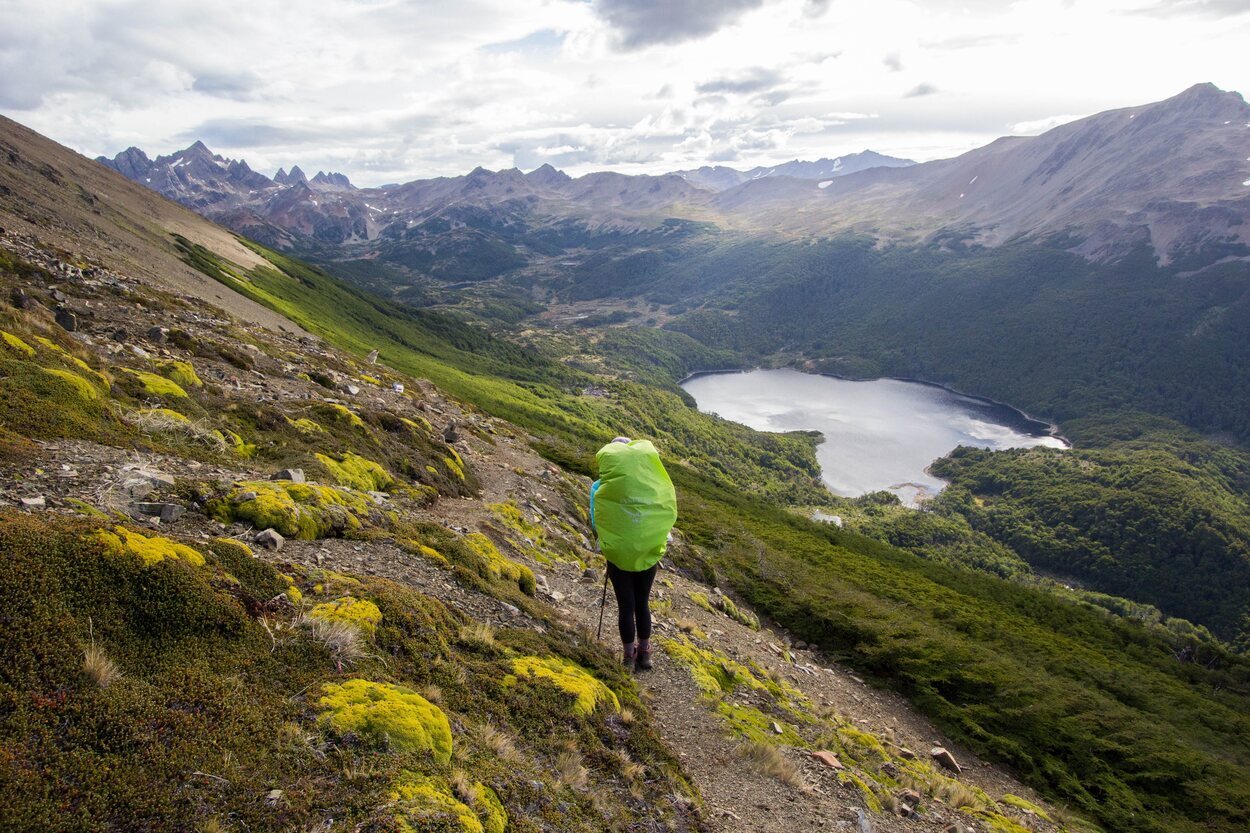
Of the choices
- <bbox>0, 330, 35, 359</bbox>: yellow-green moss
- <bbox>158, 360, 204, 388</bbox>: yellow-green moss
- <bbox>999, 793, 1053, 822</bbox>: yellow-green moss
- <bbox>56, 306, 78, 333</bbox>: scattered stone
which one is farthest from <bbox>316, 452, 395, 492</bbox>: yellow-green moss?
<bbox>999, 793, 1053, 822</bbox>: yellow-green moss

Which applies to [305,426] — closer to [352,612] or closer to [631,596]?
[352,612]

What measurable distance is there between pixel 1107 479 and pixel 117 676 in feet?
616

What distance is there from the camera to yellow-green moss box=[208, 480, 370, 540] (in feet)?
32.6

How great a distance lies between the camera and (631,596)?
10.8 meters

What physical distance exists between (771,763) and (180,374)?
66.1ft

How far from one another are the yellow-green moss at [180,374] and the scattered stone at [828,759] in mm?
20348

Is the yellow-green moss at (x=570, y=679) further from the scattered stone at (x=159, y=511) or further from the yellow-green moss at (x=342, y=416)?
the yellow-green moss at (x=342, y=416)

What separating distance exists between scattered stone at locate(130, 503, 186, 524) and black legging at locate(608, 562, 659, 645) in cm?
718

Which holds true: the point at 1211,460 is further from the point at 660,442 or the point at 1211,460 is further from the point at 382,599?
the point at 382,599

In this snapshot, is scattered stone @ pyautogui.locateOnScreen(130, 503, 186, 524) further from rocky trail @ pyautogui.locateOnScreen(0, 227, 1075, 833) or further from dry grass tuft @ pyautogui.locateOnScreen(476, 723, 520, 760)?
dry grass tuft @ pyautogui.locateOnScreen(476, 723, 520, 760)

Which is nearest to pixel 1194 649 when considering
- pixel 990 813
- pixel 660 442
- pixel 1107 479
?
pixel 990 813

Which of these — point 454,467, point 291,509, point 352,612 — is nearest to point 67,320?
point 454,467

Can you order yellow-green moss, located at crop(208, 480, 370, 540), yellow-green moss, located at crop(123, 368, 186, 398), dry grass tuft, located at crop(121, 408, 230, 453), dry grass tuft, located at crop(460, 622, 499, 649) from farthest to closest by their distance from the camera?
yellow-green moss, located at crop(123, 368, 186, 398) < dry grass tuft, located at crop(121, 408, 230, 453) < yellow-green moss, located at crop(208, 480, 370, 540) < dry grass tuft, located at crop(460, 622, 499, 649)

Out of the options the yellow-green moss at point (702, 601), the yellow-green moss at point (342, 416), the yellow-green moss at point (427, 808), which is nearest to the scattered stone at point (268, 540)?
the yellow-green moss at point (427, 808)
